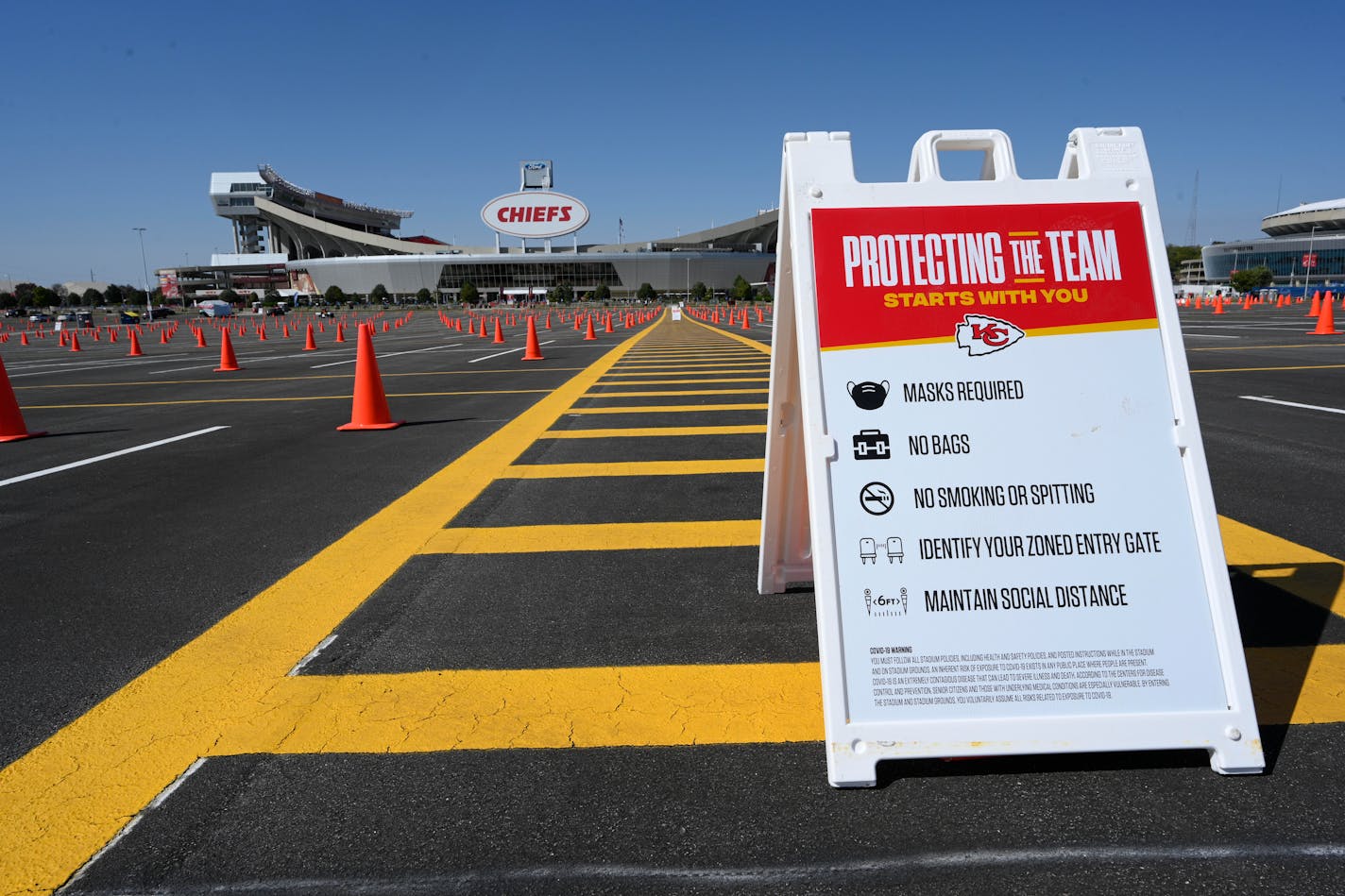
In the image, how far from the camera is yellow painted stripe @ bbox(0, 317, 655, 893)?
193 centimetres

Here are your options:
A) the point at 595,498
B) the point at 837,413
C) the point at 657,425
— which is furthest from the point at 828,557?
the point at 657,425

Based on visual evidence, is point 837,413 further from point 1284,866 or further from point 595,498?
point 595,498

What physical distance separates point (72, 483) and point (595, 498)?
3.81 metres

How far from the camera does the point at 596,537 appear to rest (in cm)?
425

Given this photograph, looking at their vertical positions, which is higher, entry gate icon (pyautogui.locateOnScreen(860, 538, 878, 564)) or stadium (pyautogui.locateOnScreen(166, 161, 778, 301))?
stadium (pyautogui.locateOnScreen(166, 161, 778, 301))

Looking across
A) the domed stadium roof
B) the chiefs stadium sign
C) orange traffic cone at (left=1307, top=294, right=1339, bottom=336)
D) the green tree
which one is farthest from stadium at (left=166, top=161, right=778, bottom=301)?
orange traffic cone at (left=1307, top=294, right=1339, bottom=336)

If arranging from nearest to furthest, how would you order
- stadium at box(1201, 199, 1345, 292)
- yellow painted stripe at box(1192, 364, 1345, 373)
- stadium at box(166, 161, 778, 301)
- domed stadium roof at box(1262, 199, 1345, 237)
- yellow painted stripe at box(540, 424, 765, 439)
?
yellow painted stripe at box(540, 424, 765, 439) < yellow painted stripe at box(1192, 364, 1345, 373) < stadium at box(1201, 199, 1345, 292) < domed stadium roof at box(1262, 199, 1345, 237) < stadium at box(166, 161, 778, 301)

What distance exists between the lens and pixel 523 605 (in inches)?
131

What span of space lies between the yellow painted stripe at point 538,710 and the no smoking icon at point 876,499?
0.66 meters

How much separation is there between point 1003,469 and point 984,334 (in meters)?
0.39

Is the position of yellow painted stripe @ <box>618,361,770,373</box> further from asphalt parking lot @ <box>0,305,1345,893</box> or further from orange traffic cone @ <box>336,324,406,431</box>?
asphalt parking lot @ <box>0,305,1345,893</box>

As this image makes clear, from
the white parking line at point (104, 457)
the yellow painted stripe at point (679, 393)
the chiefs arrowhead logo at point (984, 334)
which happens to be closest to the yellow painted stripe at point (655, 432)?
the yellow painted stripe at point (679, 393)

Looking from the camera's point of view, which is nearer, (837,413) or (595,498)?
(837,413)

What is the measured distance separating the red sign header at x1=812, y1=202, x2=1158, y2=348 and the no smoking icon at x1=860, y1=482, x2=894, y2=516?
16.3 inches
